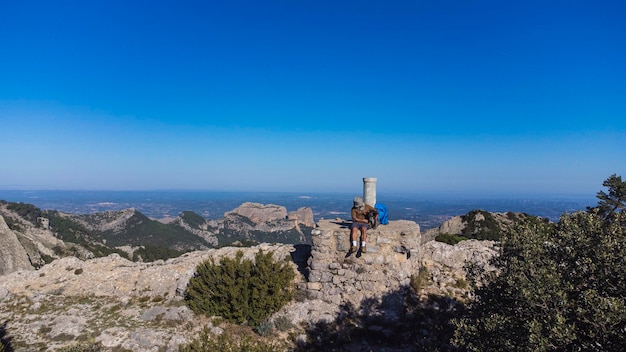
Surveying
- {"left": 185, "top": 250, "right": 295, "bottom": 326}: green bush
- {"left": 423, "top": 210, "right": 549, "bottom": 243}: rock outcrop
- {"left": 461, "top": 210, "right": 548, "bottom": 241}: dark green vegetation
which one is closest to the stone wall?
{"left": 185, "top": 250, "right": 295, "bottom": 326}: green bush

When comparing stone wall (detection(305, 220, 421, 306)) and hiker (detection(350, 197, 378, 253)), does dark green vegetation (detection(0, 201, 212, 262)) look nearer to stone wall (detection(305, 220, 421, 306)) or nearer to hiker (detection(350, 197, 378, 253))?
stone wall (detection(305, 220, 421, 306))

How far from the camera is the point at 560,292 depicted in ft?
15.1

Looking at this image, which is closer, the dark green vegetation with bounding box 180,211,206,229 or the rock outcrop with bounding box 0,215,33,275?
the rock outcrop with bounding box 0,215,33,275

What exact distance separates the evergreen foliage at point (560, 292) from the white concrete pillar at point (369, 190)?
5.64 meters

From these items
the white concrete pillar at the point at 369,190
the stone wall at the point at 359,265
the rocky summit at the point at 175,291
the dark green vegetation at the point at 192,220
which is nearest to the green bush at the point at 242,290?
the rocky summit at the point at 175,291

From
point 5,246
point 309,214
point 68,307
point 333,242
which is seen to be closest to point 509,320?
point 333,242

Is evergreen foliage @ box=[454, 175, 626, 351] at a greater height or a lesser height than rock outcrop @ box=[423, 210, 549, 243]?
greater

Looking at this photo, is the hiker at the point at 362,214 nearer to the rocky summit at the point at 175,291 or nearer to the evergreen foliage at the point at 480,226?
the rocky summit at the point at 175,291

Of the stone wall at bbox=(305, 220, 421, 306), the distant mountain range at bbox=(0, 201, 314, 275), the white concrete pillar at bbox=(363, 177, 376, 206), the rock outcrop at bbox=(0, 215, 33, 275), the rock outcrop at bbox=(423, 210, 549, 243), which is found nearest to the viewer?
the stone wall at bbox=(305, 220, 421, 306)

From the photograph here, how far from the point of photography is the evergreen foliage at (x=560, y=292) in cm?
436

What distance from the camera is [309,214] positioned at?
101 meters

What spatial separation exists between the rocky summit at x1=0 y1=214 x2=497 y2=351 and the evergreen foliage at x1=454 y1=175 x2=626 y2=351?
3604 mm

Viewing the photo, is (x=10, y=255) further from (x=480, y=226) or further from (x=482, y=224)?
(x=482, y=224)

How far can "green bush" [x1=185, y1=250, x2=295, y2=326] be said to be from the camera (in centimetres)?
958
